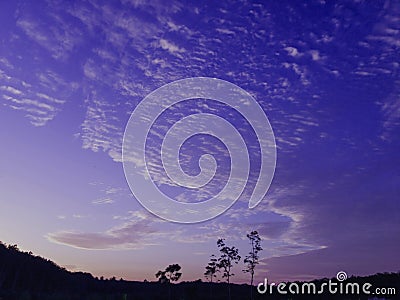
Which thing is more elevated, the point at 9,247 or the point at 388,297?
the point at 9,247

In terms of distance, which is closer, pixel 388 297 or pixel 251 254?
pixel 388 297

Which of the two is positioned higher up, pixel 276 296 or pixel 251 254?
pixel 251 254

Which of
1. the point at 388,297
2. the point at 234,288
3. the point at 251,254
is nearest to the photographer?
the point at 388,297

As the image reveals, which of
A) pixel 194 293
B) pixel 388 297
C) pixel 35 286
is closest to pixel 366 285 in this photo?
pixel 388 297

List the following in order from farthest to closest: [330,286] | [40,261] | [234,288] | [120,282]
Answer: [120,282]
[234,288]
[40,261]
[330,286]

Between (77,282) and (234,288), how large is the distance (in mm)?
32085

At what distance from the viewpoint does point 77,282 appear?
86.0 m

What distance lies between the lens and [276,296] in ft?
207

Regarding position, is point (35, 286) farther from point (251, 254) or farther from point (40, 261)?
point (251, 254)

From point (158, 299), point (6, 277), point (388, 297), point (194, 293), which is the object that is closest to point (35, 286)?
point (6, 277)

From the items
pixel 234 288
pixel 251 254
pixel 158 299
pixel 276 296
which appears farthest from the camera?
pixel 234 288

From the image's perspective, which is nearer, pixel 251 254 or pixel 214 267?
pixel 251 254

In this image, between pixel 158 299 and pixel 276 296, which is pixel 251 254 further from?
pixel 158 299

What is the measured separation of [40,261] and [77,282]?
8.52m
